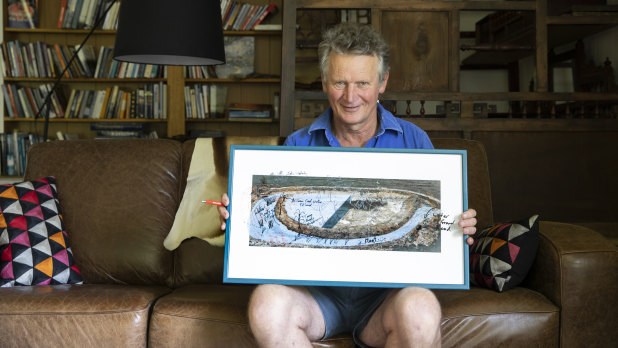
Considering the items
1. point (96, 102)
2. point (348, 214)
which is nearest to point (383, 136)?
point (348, 214)

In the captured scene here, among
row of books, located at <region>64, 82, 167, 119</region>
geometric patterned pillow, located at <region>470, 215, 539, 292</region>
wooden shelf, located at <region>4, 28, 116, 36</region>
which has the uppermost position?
wooden shelf, located at <region>4, 28, 116, 36</region>

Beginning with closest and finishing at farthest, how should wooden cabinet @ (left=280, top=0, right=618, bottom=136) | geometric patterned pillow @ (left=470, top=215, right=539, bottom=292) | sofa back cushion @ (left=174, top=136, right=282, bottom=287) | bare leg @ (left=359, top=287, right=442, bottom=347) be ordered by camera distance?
bare leg @ (left=359, top=287, right=442, bottom=347), geometric patterned pillow @ (left=470, top=215, right=539, bottom=292), sofa back cushion @ (left=174, top=136, right=282, bottom=287), wooden cabinet @ (left=280, top=0, right=618, bottom=136)

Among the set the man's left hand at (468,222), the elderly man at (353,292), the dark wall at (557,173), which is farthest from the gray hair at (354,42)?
the dark wall at (557,173)

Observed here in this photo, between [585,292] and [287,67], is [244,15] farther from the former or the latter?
[585,292]

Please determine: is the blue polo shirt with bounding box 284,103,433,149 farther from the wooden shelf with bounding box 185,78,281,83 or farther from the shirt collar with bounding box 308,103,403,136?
the wooden shelf with bounding box 185,78,281,83

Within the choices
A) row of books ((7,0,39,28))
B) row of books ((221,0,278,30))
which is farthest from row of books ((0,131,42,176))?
row of books ((221,0,278,30))
